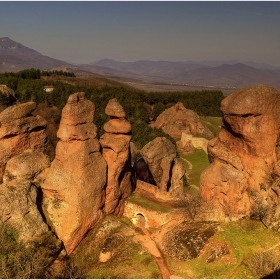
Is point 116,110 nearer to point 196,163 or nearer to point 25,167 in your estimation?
point 25,167

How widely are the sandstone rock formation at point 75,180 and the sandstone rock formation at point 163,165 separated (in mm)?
18465

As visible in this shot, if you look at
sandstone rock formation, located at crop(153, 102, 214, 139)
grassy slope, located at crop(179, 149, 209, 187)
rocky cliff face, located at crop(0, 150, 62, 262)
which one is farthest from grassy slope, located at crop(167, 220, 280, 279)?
sandstone rock formation, located at crop(153, 102, 214, 139)

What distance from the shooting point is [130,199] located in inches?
1363

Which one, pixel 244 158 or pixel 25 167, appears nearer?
pixel 244 158

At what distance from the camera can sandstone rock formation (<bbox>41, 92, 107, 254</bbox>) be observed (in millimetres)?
28828

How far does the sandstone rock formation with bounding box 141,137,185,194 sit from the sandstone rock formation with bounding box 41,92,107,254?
18465mm

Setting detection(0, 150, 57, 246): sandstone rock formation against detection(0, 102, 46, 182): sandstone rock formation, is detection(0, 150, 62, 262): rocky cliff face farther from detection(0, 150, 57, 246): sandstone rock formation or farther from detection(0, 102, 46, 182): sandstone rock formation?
detection(0, 102, 46, 182): sandstone rock formation

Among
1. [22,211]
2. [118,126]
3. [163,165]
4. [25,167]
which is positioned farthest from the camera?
[163,165]

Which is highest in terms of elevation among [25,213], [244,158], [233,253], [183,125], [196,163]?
[244,158]

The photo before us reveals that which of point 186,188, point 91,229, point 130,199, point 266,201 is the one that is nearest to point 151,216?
point 130,199

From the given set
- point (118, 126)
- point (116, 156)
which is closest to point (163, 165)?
point (118, 126)

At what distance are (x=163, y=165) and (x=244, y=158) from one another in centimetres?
1992

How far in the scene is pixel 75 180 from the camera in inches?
1153

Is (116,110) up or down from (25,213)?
up
